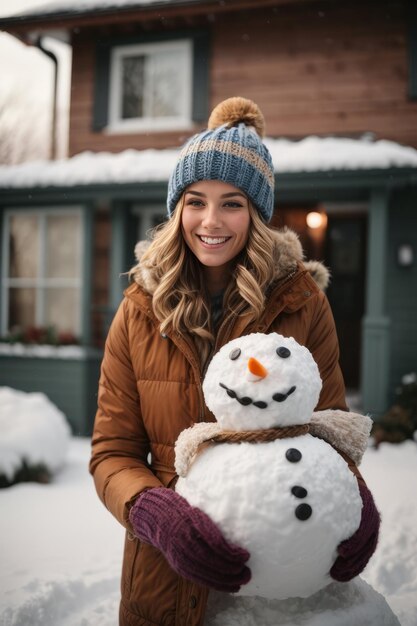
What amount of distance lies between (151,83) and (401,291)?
163 inches

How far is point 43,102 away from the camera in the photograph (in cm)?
1191

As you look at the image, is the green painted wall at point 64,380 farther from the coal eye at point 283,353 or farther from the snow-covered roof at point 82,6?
the coal eye at point 283,353

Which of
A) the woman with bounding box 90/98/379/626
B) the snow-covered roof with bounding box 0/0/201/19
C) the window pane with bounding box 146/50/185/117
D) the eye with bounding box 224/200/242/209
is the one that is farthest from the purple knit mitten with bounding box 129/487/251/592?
the window pane with bounding box 146/50/185/117

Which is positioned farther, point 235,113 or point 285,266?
point 235,113

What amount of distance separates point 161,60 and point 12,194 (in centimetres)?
257

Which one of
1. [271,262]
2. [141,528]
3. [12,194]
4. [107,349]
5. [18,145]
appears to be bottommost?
[141,528]

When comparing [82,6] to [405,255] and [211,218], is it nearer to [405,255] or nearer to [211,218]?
[405,255]

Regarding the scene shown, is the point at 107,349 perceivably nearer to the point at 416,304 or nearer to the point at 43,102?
the point at 416,304

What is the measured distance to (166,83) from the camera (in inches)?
276

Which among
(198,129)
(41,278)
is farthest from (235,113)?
(41,278)

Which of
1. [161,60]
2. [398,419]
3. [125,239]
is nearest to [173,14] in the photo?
[161,60]

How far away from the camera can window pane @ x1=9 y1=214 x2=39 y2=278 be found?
6840 millimetres

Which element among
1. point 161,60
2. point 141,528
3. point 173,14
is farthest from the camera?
point 161,60

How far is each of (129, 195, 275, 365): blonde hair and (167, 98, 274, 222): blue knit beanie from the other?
53 mm
